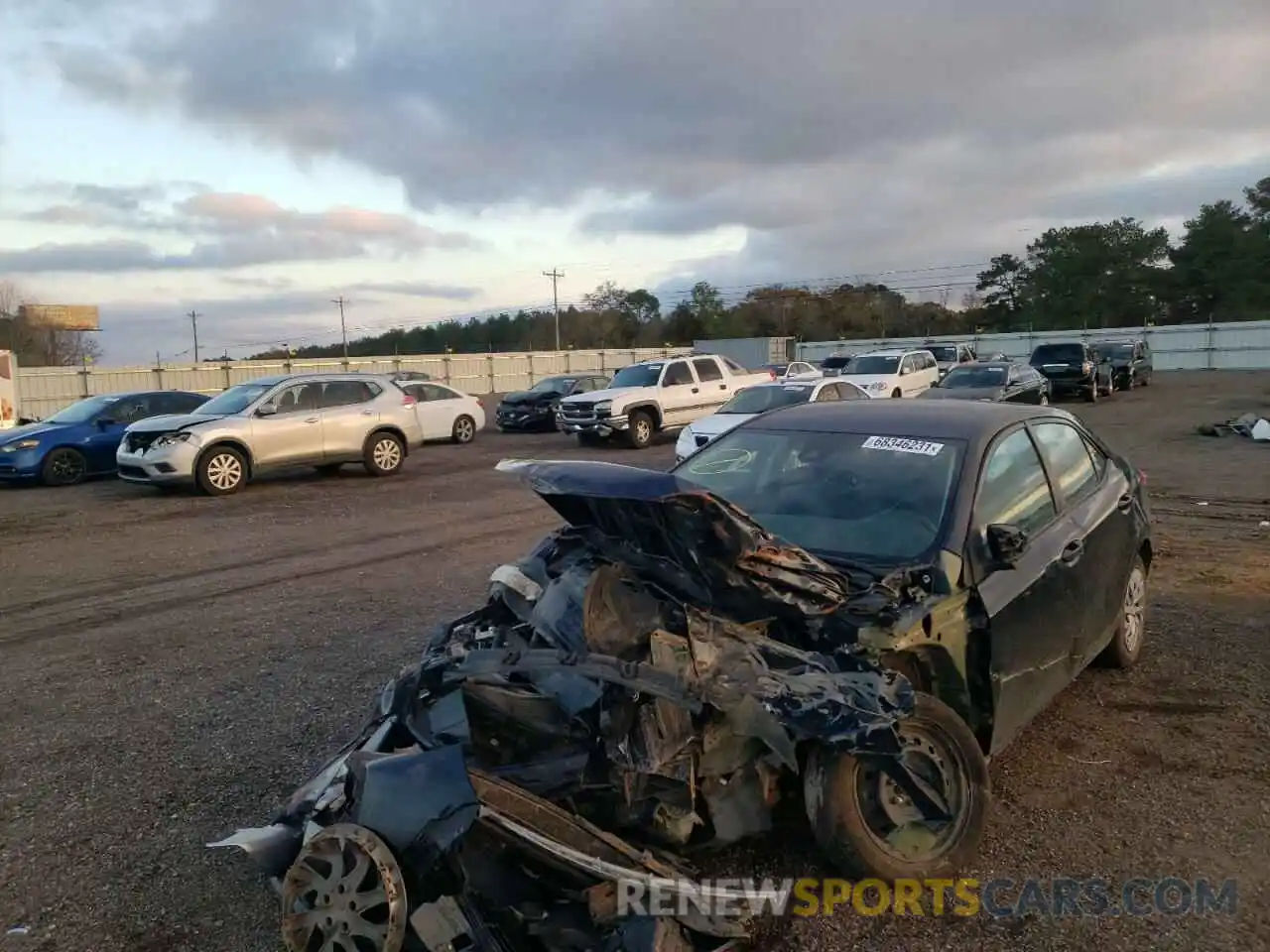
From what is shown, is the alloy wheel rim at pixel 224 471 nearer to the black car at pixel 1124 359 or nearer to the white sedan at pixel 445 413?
the white sedan at pixel 445 413

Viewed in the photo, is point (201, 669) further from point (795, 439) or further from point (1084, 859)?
point (1084, 859)

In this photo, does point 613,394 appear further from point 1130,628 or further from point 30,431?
point 1130,628

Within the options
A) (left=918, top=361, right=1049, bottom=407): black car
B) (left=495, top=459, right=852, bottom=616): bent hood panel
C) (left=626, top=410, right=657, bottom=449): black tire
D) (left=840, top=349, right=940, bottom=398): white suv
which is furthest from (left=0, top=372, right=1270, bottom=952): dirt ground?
(left=840, top=349, right=940, bottom=398): white suv

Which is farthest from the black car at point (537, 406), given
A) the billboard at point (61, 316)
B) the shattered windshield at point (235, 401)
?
the billboard at point (61, 316)

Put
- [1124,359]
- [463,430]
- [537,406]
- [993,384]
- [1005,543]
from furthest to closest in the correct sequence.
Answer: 1. [1124,359]
2. [537,406]
3. [463,430]
4. [993,384]
5. [1005,543]

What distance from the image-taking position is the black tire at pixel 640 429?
789 inches

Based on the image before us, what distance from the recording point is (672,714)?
3037mm

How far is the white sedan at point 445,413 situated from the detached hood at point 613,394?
2801 mm

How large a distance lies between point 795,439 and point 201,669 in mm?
4040

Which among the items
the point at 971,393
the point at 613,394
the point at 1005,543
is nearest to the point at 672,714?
the point at 1005,543

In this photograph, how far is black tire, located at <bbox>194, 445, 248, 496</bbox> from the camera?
13.8 metres

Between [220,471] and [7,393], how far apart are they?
25.5ft

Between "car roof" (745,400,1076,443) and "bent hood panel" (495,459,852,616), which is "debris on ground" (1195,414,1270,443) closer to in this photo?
"car roof" (745,400,1076,443)

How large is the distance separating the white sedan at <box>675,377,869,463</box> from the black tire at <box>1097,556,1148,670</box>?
9.50 metres
